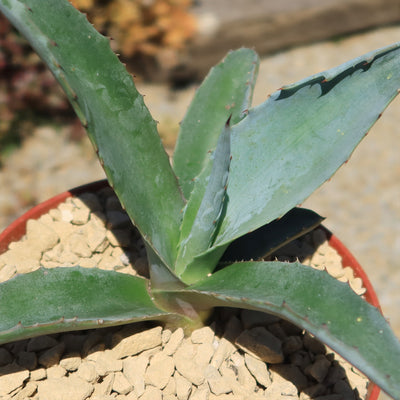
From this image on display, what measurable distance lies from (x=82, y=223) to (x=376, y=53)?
800 mm

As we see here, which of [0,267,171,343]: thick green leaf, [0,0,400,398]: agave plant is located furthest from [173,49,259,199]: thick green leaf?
[0,267,171,343]: thick green leaf

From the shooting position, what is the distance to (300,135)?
42.6 inches

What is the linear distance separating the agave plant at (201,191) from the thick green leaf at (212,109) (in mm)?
92

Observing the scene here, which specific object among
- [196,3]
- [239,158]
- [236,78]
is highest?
[196,3]

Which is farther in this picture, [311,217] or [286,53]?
[286,53]

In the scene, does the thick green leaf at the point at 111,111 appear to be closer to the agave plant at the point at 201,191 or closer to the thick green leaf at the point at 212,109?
the agave plant at the point at 201,191

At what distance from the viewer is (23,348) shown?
119 cm

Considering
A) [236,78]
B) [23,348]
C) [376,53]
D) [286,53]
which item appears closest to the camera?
[376,53]

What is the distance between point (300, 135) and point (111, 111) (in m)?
0.35

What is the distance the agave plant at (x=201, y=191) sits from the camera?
0.96m

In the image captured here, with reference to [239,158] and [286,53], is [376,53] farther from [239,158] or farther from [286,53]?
[286,53]

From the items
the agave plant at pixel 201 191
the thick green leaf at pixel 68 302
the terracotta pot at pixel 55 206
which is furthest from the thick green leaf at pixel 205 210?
the terracotta pot at pixel 55 206

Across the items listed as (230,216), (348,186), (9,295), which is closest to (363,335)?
(230,216)

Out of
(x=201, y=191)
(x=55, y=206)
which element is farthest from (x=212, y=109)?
(x=55, y=206)
